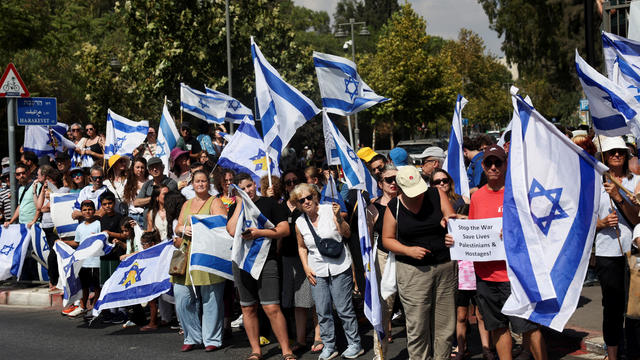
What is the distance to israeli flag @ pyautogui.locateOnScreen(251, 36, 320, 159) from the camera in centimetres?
837

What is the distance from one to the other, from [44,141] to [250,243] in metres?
8.56

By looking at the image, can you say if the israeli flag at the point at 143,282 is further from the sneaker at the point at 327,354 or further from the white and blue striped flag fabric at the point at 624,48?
the white and blue striped flag fabric at the point at 624,48

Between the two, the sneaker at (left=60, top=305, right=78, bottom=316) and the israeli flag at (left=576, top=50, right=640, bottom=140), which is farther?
the sneaker at (left=60, top=305, right=78, bottom=316)

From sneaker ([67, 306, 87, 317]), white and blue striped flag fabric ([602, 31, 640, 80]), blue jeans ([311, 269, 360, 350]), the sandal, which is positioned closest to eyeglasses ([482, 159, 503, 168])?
blue jeans ([311, 269, 360, 350])

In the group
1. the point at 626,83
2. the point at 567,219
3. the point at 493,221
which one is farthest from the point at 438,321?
the point at 626,83

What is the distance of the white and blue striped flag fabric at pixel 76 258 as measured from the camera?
916 centimetres

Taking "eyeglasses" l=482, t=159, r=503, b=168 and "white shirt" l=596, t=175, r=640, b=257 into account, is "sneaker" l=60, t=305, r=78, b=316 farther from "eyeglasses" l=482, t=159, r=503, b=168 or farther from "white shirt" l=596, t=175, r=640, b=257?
"white shirt" l=596, t=175, r=640, b=257

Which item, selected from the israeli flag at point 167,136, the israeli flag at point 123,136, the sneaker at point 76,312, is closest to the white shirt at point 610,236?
the sneaker at point 76,312

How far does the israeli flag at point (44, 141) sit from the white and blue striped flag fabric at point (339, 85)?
24.0 ft

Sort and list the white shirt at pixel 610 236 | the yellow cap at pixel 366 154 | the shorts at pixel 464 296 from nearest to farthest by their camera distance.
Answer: the white shirt at pixel 610 236
the shorts at pixel 464 296
the yellow cap at pixel 366 154

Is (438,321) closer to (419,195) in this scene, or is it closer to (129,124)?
(419,195)

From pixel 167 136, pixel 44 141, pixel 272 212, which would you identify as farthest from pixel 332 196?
pixel 44 141

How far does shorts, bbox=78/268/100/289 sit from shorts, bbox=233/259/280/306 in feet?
9.67

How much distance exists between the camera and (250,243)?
7188 millimetres
